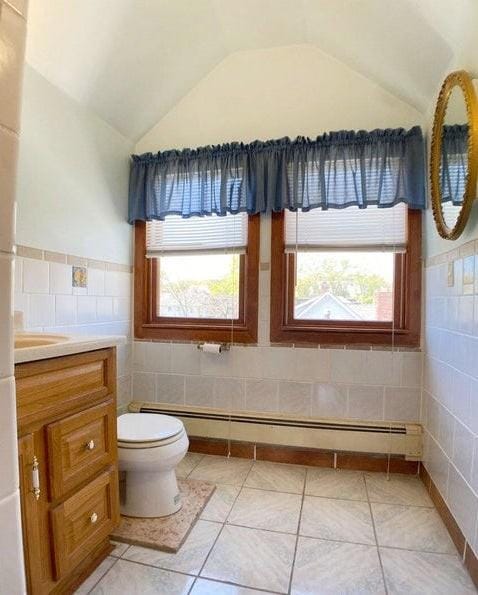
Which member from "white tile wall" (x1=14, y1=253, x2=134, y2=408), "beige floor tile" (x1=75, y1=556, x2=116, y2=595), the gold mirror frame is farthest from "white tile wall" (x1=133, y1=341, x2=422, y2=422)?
"beige floor tile" (x1=75, y1=556, x2=116, y2=595)

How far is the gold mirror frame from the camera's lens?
1.38 m

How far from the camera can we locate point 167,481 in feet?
5.83

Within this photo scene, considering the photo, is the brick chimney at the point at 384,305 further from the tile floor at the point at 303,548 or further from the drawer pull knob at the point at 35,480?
the drawer pull knob at the point at 35,480

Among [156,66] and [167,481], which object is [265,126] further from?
[167,481]

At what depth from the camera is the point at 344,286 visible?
2.31 metres

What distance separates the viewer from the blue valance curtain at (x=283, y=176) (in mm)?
2121

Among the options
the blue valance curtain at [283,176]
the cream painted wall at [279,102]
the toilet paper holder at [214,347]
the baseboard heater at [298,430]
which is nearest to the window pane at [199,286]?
the toilet paper holder at [214,347]

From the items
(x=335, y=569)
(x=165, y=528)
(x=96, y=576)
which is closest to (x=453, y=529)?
(x=335, y=569)

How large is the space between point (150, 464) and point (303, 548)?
78cm

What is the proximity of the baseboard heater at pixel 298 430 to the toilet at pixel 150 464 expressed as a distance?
62 cm

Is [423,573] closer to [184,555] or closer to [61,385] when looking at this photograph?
[184,555]

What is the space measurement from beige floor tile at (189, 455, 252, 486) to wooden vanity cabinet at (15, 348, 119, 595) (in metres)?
0.74

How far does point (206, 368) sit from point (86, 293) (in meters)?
0.93

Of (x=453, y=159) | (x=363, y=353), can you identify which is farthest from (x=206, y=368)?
(x=453, y=159)
